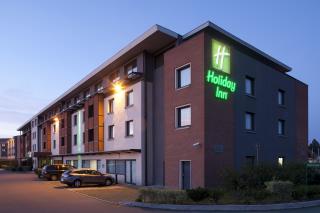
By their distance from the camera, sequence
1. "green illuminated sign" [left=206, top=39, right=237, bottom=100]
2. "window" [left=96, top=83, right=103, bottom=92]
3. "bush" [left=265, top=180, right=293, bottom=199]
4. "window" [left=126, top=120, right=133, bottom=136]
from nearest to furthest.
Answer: "bush" [left=265, top=180, right=293, bottom=199] → "green illuminated sign" [left=206, top=39, right=237, bottom=100] → "window" [left=126, top=120, right=133, bottom=136] → "window" [left=96, top=83, right=103, bottom=92]

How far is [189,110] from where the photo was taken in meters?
27.5

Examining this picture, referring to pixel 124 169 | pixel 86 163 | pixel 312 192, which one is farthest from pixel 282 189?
pixel 86 163

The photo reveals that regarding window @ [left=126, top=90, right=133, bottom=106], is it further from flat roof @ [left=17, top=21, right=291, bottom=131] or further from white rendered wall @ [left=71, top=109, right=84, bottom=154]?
white rendered wall @ [left=71, top=109, right=84, bottom=154]

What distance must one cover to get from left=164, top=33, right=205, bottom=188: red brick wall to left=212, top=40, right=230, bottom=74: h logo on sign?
1.09 m

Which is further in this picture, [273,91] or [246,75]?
[273,91]

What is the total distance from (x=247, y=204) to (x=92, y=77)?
29147 mm

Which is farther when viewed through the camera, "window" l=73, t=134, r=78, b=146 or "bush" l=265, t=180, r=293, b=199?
"window" l=73, t=134, r=78, b=146

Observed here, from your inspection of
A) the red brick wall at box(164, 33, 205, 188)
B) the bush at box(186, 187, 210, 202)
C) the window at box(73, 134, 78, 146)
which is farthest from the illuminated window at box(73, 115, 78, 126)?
the bush at box(186, 187, 210, 202)

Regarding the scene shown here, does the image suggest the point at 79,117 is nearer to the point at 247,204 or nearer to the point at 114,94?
the point at 114,94

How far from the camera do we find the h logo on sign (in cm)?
2714

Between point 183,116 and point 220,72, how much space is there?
3.68 metres

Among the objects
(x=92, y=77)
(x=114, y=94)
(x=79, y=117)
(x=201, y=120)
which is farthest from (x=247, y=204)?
(x=79, y=117)

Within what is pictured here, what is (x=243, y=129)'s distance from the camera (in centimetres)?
2923

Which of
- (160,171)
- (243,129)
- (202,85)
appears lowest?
(160,171)
